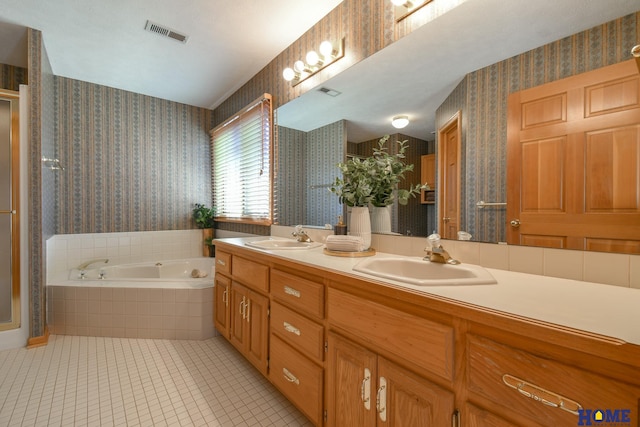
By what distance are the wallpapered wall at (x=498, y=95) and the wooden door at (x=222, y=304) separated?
1.65 metres

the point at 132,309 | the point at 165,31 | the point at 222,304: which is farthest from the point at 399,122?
the point at 132,309

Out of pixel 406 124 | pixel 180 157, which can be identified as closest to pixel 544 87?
pixel 406 124

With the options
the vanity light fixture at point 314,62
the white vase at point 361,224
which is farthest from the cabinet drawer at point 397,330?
the vanity light fixture at point 314,62

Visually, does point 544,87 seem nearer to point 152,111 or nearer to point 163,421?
point 163,421

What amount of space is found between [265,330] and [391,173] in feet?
3.70

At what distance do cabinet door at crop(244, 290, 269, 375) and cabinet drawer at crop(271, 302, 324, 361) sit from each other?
10 cm

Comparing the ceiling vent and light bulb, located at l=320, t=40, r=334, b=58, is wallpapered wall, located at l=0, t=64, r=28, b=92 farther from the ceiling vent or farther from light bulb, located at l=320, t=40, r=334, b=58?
light bulb, located at l=320, t=40, r=334, b=58

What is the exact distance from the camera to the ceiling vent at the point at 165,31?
2.08 meters

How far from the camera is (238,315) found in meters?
1.90

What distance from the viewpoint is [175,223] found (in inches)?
137

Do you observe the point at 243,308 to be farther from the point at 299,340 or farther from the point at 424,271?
the point at 424,271

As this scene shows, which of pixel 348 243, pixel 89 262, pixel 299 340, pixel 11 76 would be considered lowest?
pixel 299 340

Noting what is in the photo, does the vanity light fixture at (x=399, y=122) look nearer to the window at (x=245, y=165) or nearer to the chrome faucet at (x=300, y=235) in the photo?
the chrome faucet at (x=300, y=235)

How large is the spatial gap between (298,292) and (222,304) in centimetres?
109
